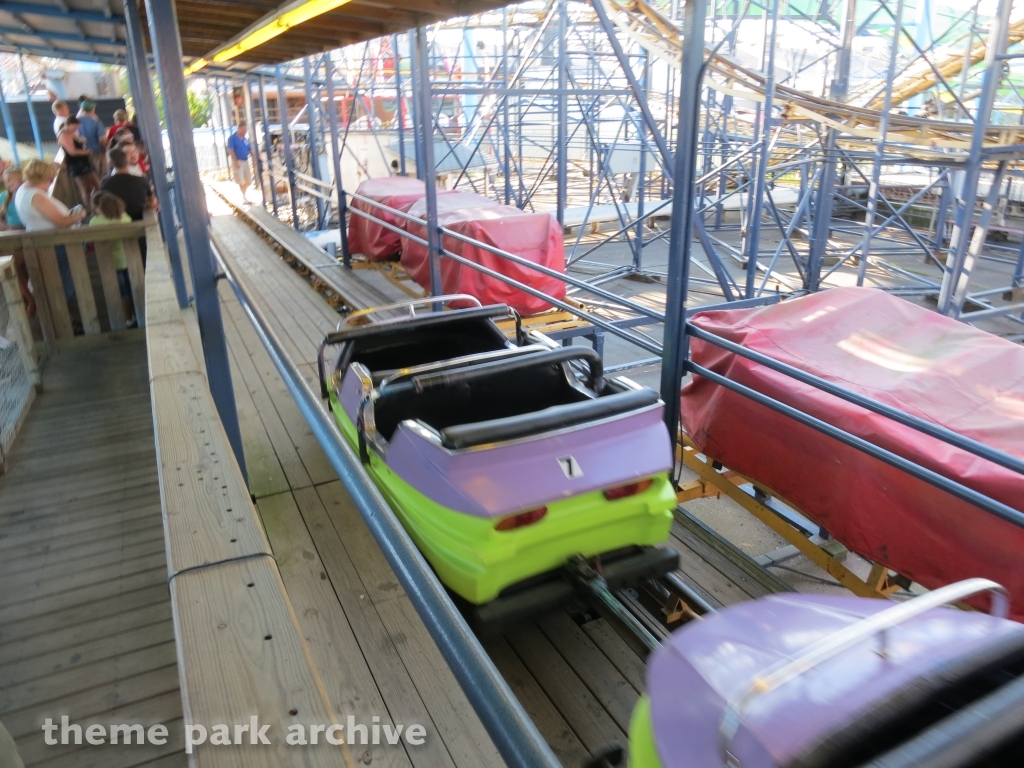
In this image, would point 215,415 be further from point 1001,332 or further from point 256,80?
point 256,80

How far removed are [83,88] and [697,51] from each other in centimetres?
1742

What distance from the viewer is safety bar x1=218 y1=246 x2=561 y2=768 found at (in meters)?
0.70

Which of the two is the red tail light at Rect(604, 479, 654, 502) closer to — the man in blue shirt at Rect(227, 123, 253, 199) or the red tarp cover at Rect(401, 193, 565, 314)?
the red tarp cover at Rect(401, 193, 565, 314)

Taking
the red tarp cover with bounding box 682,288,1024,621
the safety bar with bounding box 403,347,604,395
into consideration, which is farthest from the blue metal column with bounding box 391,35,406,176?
→ the safety bar with bounding box 403,347,604,395

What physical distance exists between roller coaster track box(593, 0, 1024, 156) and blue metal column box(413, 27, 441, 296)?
4479mm

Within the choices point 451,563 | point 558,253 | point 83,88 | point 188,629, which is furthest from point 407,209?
point 83,88

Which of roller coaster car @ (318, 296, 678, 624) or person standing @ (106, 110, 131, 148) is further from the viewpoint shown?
person standing @ (106, 110, 131, 148)

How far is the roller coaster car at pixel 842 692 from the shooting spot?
93 centimetres

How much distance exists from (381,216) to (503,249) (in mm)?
2346

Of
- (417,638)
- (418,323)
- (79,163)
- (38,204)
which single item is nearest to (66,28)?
(79,163)

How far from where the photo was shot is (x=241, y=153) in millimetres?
14891

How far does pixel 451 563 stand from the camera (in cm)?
239

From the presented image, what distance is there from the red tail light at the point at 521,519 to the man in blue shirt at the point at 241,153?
14.3 meters

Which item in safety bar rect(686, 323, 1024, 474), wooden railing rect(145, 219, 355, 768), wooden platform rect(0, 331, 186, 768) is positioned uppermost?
wooden railing rect(145, 219, 355, 768)
